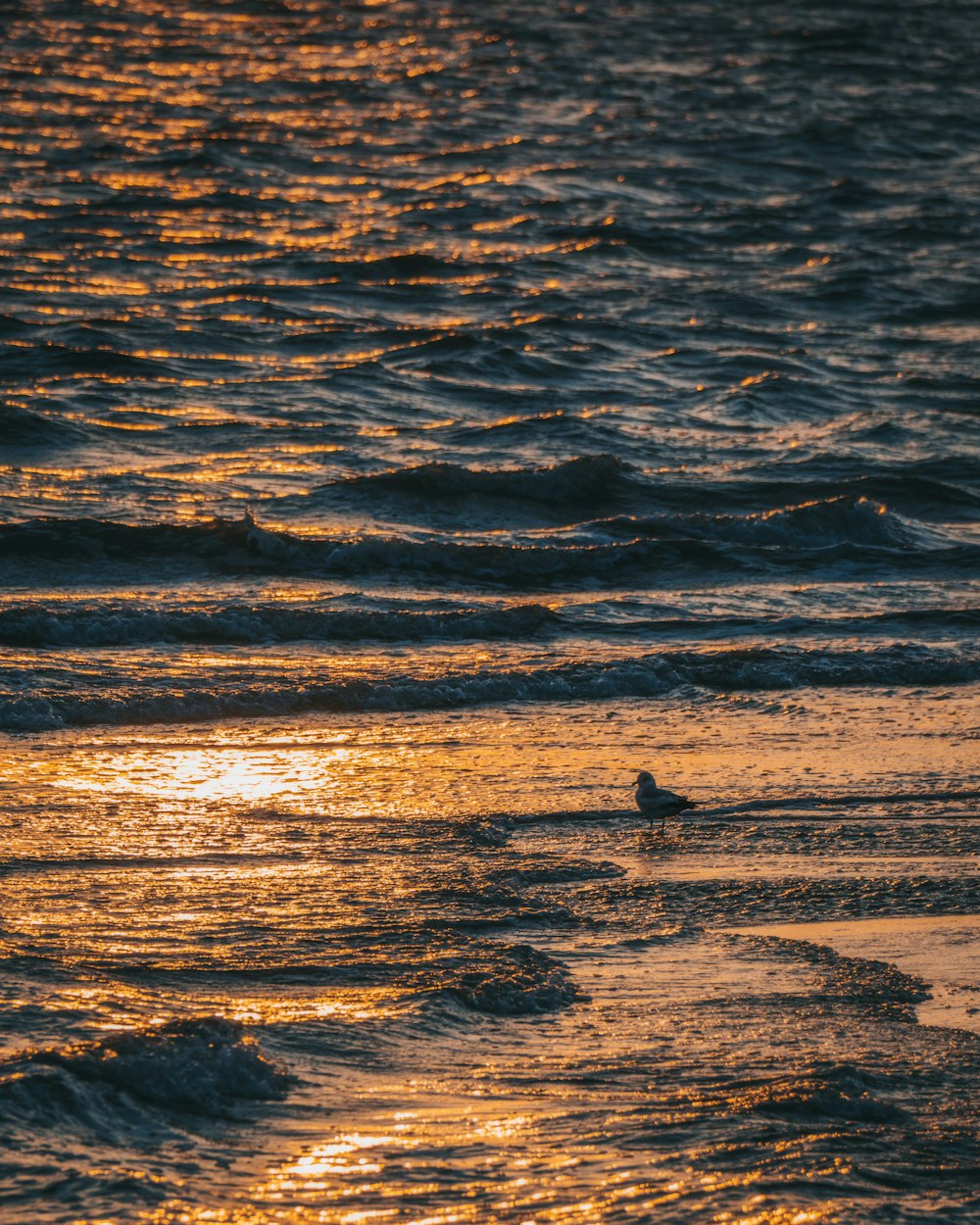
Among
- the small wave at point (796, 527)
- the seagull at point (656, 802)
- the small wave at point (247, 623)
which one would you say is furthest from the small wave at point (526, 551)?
the seagull at point (656, 802)

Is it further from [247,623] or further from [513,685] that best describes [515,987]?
[247,623]

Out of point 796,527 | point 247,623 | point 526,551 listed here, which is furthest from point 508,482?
point 247,623

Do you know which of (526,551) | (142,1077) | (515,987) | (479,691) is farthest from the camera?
(526,551)

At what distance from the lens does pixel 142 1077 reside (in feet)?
12.4


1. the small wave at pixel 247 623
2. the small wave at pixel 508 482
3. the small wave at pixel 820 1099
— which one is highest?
the small wave at pixel 508 482

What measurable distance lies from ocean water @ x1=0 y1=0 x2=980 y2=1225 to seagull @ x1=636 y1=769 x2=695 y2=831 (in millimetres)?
82

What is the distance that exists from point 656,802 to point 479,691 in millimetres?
2031

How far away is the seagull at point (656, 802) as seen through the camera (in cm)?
607

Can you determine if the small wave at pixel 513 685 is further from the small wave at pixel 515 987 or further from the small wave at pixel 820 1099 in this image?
the small wave at pixel 820 1099

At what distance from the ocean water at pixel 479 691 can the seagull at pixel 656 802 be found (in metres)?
0.08

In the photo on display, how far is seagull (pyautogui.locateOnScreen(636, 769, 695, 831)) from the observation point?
6.07 meters

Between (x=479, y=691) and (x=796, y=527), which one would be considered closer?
(x=479, y=691)

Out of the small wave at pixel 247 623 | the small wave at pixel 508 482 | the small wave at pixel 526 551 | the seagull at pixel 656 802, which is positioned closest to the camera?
the seagull at pixel 656 802

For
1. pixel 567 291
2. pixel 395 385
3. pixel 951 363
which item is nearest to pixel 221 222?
pixel 567 291
